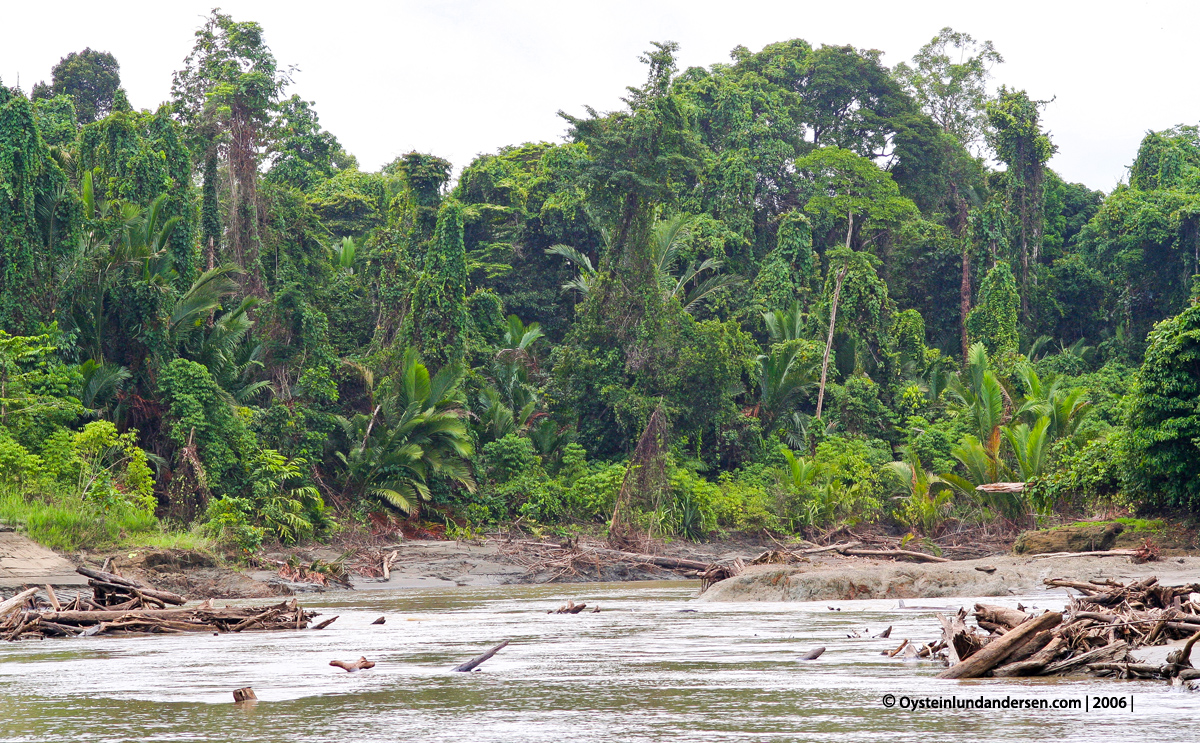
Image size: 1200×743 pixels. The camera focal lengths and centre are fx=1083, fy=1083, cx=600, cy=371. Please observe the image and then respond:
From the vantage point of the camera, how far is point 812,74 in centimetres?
4041

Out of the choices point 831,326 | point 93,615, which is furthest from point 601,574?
point 831,326

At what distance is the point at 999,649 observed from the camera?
5496 mm

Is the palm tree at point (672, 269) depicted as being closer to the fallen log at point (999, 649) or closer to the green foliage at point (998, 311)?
the green foliage at point (998, 311)

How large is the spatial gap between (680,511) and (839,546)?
247 inches

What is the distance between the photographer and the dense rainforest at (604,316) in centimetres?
1962

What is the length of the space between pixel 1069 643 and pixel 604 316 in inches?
895

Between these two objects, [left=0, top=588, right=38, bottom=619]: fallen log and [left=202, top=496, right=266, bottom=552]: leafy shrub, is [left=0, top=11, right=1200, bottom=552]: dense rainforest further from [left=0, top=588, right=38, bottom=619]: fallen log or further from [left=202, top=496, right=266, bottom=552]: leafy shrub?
[left=0, top=588, right=38, bottom=619]: fallen log

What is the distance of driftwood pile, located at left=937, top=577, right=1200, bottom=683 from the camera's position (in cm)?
536

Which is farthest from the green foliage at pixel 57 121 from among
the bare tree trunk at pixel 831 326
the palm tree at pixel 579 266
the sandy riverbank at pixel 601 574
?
the bare tree trunk at pixel 831 326

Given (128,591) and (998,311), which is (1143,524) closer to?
(128,591)

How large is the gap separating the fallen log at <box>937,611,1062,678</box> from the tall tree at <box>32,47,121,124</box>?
3533 cm

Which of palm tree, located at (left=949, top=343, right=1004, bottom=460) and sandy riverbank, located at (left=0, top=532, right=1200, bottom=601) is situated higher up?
palm tree, located at (left=949, top=343, right=1004, bottom=460)

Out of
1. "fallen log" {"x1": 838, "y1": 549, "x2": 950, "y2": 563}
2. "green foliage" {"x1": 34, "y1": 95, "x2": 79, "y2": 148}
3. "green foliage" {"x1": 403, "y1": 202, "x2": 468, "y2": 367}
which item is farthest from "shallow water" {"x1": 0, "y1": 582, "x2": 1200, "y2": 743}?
"green foliage" {"x1": 34, "y1": 95, "x2": 79, "y2": 148}

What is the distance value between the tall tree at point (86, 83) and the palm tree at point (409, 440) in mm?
17858
